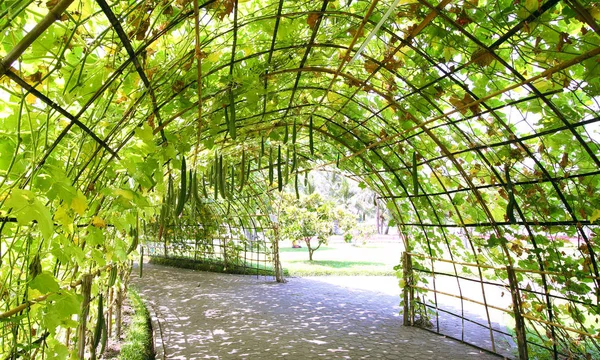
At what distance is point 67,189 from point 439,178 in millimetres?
3555

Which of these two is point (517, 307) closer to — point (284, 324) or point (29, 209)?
point (284, 324)

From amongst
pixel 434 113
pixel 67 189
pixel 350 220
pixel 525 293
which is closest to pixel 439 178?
pixel 434 113

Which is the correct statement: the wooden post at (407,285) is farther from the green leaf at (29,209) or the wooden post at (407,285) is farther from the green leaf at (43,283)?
the green leaf at (29,209)

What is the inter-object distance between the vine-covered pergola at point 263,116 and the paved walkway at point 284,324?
3.87 feet

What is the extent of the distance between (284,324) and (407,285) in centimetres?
189

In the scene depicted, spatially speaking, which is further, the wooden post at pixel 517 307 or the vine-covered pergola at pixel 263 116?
the wooden post at pixel 517 307

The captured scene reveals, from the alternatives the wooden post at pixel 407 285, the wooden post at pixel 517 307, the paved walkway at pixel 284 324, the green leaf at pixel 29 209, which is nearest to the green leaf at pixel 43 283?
the green leaf at pixel 29 209

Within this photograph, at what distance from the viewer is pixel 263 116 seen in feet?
9.07

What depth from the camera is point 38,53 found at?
1.19 metres

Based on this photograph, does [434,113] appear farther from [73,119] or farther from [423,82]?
[73,119]

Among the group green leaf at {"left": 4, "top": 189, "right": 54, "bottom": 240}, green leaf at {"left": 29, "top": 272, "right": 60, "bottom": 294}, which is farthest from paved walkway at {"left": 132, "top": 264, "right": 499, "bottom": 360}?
green leaf at {"left": 4, "top": 189, "right": 54, "bottom": 240}

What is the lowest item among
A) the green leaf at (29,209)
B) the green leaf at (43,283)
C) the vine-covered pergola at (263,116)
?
the green leaf at (43,283)

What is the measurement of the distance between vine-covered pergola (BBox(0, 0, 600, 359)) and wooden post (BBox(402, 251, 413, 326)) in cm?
59

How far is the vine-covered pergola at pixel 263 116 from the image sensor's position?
1221 millimetres
